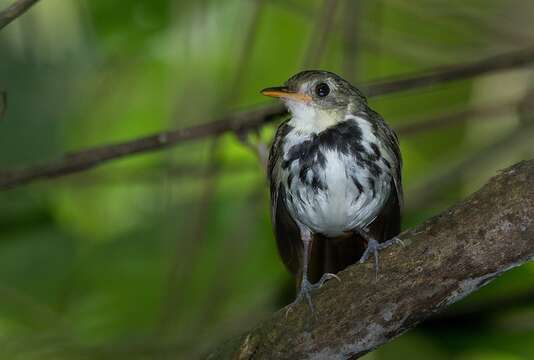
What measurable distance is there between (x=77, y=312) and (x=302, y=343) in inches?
93.1

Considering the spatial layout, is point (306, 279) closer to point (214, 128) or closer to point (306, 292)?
point (306, 292)

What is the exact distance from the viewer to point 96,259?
18.4ft

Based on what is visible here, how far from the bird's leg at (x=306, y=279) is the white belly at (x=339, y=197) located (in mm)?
161

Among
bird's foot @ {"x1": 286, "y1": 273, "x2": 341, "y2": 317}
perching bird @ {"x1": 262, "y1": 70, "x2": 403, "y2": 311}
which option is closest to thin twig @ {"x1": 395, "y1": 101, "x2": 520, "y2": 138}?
perching bird @ {"x1": 262, "y1": 70, "x2": 403, "y2": 311}

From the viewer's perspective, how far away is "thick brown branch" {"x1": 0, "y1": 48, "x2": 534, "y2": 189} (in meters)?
4.59

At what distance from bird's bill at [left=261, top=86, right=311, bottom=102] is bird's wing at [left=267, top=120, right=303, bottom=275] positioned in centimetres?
14

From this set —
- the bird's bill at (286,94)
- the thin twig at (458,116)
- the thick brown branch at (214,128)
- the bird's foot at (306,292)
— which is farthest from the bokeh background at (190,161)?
the bird's foot at (306,292)

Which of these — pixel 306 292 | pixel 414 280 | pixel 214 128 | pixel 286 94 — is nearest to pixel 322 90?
pixel 286 94

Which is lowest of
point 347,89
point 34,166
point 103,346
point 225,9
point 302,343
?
point 302,343

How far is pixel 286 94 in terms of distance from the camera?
4258mm

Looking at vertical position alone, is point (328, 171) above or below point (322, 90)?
below

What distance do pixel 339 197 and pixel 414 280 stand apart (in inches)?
34.0

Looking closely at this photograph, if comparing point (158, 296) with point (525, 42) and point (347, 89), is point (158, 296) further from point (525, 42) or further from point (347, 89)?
point (525, 42)

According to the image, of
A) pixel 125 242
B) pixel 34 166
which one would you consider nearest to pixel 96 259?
pixel 125 242
